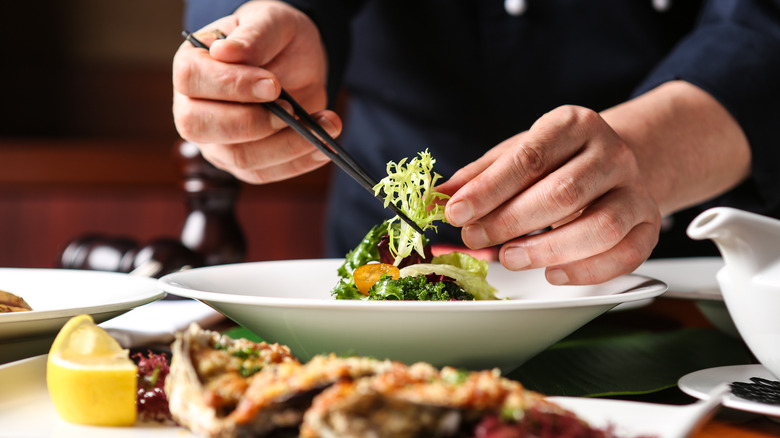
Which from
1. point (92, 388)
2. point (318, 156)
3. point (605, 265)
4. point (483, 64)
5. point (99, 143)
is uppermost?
point (483, 64)

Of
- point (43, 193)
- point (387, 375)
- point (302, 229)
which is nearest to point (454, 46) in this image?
point (387, 375)

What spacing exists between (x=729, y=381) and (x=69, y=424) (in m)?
0.86

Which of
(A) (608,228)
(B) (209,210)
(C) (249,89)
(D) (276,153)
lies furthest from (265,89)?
(B) (209,210)

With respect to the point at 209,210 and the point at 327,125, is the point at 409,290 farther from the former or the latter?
the point at 209,210

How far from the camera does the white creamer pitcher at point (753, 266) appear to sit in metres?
0.88

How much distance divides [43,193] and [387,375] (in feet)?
15.9

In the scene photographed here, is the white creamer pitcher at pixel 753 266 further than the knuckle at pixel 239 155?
No

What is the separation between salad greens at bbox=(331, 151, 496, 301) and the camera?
1186 mm

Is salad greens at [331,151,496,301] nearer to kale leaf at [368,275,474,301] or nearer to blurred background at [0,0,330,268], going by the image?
kale leaf at [368,275,474,301]

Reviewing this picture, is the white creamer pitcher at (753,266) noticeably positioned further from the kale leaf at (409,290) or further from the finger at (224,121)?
the finger at (224,121)

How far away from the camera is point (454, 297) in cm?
122

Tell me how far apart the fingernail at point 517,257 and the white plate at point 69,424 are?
48 centimetres

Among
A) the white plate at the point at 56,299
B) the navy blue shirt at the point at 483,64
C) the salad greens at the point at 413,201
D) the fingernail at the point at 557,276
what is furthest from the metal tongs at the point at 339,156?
the navy blue shirt at the point at 483,64

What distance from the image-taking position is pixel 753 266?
2.99ft
